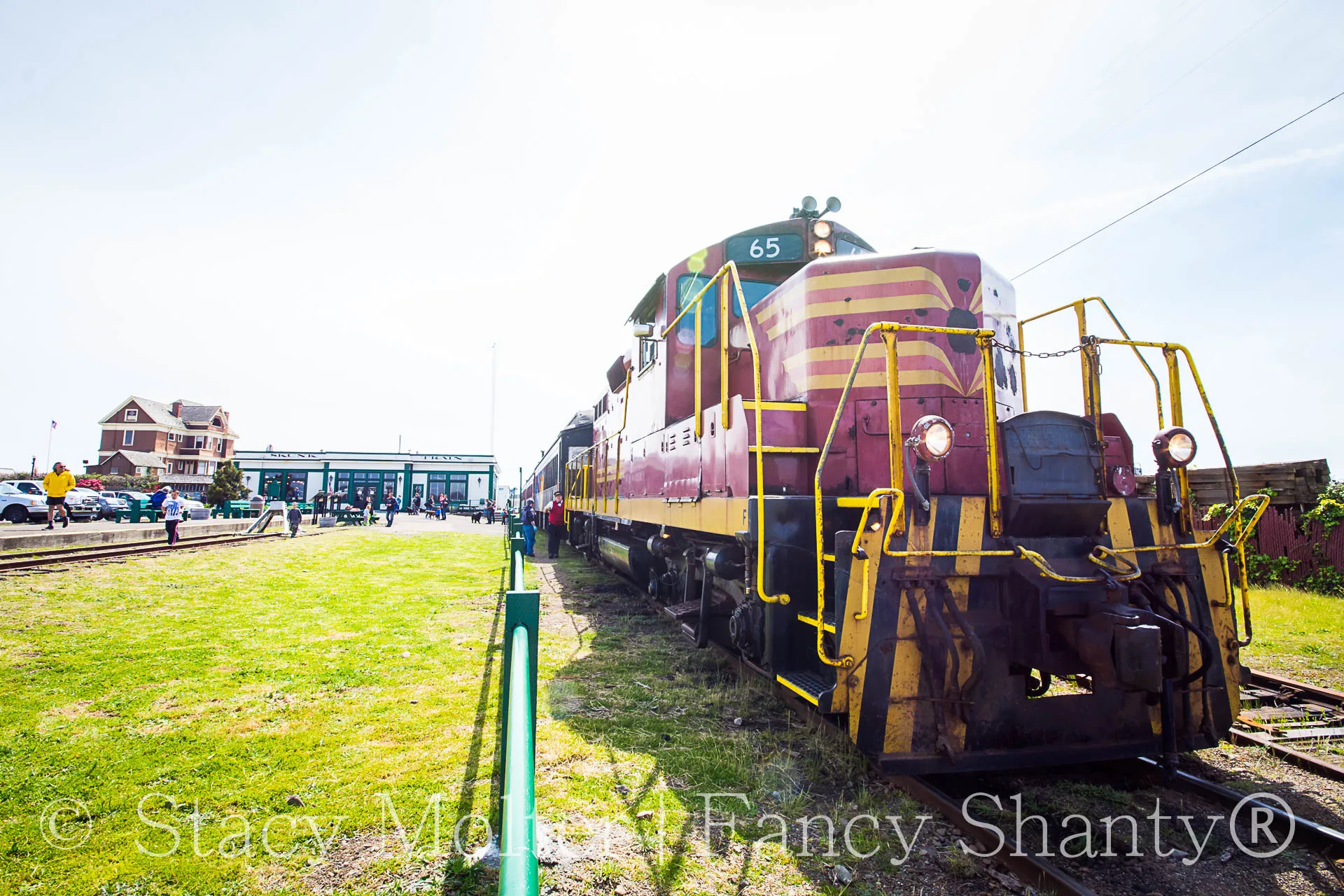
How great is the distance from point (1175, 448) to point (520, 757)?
3897 mm

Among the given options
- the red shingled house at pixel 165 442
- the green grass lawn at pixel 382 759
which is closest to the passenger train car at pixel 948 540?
the green grass lawn at pixel 382 759

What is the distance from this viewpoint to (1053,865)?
2.72 meters

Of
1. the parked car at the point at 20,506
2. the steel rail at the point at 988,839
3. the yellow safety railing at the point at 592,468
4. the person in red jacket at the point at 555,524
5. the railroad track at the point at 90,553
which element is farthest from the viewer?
the parked car at the point at 20,506

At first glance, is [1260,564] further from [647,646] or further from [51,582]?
[51,582]

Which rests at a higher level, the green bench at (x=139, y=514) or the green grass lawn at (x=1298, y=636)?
the green bench at (x=139, y=514)

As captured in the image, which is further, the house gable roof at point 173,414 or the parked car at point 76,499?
the house gable roof at point 173,414

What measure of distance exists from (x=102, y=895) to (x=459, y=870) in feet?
3.98

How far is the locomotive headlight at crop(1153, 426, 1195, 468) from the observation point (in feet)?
12.3

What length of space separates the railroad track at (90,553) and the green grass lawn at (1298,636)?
15096 mm

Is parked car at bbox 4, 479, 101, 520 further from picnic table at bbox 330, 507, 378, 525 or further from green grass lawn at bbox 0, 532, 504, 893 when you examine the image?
green grass lawn at bbox 0, 532, 504, 893

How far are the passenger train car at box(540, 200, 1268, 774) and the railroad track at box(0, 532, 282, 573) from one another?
435 inches

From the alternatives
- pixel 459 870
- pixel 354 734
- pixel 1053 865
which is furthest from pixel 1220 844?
pixel 354 734

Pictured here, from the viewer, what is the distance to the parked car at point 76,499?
2536 cm

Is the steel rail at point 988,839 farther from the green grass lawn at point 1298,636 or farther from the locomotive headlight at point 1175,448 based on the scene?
the green grass lawn at point 1298,636
